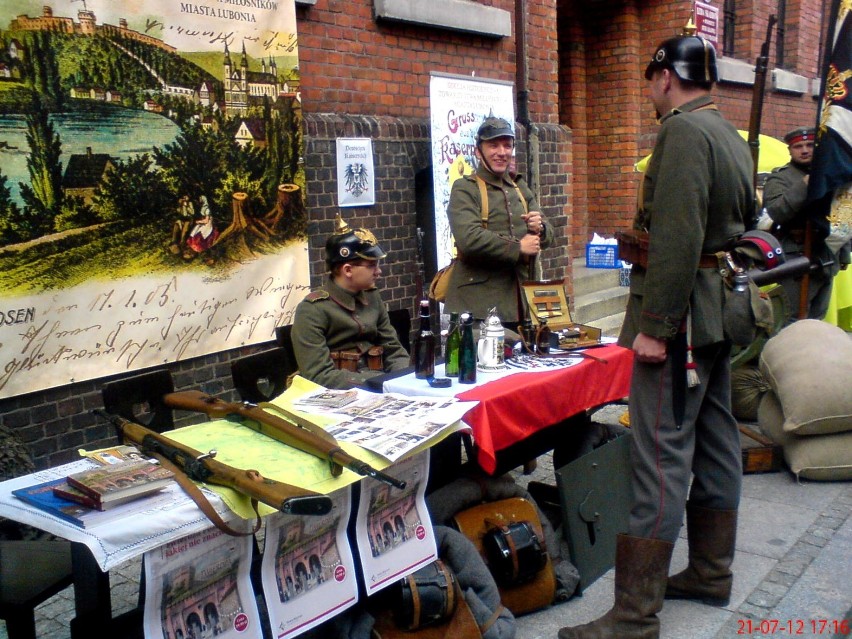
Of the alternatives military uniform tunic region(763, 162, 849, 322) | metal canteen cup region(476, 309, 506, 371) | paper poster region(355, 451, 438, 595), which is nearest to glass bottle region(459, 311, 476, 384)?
metal canteen cup region(476, 309, 506, 371)

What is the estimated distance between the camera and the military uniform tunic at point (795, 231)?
619 centimetres

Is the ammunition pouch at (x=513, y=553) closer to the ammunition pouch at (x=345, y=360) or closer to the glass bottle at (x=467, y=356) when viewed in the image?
the glass bottle at (x=467, y=356)

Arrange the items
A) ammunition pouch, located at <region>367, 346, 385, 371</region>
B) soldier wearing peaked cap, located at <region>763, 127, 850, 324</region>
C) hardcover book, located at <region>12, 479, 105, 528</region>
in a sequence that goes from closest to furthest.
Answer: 1. hardcover book, located at <region>12, 479, 105, 528</region>
2. ammunition pouch, located at <region>367, 346, 385, 371</region>
3. soldier wearing peaked cap, located at <region>763, 127, 850, 324</region>

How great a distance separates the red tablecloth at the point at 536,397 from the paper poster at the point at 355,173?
2882mm

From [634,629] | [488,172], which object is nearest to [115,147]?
[488,172]

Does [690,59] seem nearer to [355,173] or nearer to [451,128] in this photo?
[355,173]

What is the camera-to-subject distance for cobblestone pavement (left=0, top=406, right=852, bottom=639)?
10.9 ft

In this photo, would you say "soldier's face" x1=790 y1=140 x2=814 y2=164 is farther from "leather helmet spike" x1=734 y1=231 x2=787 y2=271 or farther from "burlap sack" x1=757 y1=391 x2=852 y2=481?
"leather helmet spike" x1=734 y1=231 x2=787 y2=271

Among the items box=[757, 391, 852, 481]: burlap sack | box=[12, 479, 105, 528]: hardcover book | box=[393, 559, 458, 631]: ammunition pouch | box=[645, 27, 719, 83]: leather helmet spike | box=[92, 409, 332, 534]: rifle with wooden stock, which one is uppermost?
box=[645, 27, 719, 83]: leather helmet spike

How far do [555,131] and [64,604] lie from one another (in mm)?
6341

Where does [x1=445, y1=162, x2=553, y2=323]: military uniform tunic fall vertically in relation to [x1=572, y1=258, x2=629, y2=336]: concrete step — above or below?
above

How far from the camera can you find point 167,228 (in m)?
5.25

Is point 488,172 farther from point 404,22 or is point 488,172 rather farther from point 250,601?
point 250,601

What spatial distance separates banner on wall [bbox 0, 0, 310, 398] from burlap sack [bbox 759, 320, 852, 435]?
10.6 feet
